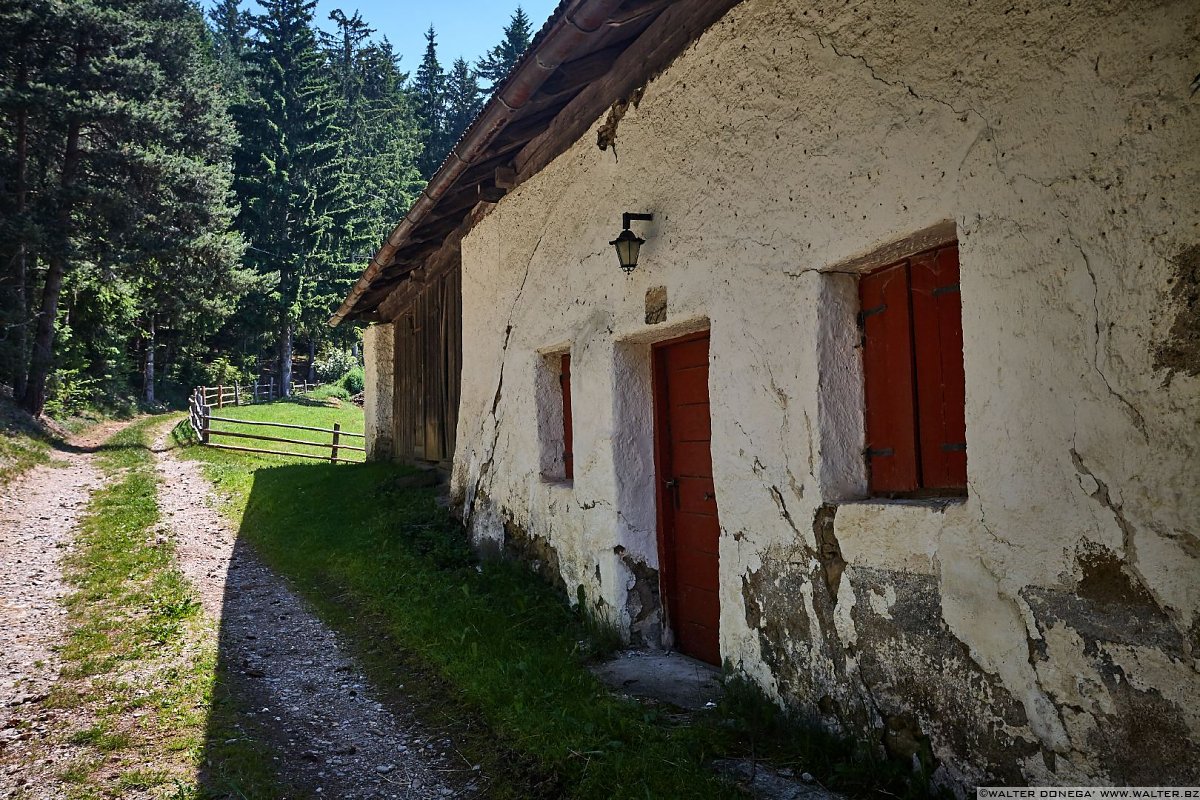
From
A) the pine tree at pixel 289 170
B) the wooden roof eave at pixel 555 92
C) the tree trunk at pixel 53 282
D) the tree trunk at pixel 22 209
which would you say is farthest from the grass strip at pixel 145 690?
the pine tree at pixel 289 170

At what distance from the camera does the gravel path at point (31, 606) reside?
146 inches

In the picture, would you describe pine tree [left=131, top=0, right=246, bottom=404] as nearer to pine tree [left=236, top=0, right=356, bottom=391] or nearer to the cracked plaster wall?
pine tree [left=236, top=0, right=356, bottom=391]

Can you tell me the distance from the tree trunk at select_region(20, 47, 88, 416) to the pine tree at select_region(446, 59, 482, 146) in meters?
31.7

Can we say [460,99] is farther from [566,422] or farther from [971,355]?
[971,355]

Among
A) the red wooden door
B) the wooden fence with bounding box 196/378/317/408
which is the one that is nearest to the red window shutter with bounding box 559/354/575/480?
the red wooden door

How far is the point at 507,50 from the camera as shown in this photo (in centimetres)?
4675

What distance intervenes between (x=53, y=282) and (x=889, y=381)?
67.6 ft

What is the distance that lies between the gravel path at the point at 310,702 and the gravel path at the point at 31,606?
0.96m

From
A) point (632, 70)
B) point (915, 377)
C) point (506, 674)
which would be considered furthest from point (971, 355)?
point (632, 70)

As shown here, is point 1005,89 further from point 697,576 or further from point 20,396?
point 20,396

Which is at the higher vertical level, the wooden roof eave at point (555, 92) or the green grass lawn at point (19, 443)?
the wooden roof eave at point (555, 92)

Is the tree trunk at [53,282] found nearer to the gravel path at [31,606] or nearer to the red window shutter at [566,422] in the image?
the gravel path at [31,606]

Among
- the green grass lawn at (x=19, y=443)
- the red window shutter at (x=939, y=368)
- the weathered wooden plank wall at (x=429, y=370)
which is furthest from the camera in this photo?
the green grass lawn at (x=19, y=443)

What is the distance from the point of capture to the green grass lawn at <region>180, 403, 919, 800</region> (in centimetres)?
314
